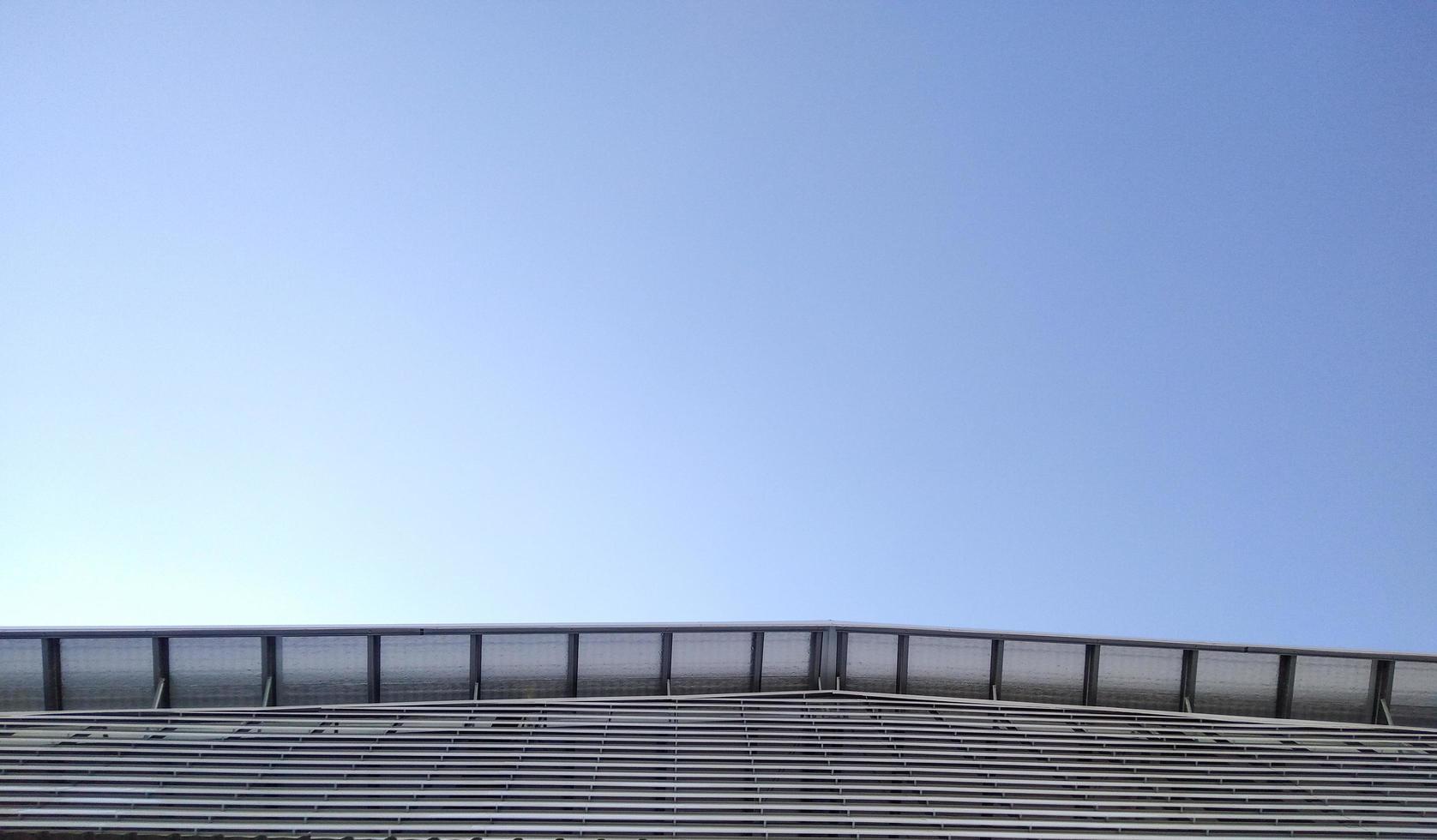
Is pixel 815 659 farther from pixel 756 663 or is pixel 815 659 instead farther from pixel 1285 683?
pixel 1285 683

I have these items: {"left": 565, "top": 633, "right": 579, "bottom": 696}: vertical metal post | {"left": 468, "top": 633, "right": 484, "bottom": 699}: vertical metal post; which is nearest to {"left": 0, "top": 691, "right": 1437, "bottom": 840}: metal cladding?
{"left": 468, "top": 633, "right": 484, "bottom": 699}: vertical metal post

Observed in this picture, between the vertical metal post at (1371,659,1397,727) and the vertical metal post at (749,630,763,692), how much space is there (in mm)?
11626

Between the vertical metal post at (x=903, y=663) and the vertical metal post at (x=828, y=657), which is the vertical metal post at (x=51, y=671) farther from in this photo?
the vertical metal post at (x=903, y=663)

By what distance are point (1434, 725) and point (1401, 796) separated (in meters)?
4.93

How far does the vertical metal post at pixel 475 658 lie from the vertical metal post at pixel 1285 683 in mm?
14993

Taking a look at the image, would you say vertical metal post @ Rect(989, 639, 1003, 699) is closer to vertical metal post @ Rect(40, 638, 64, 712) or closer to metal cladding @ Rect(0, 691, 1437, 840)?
metal cladding @ Rect(0, 691, 1437, 840)

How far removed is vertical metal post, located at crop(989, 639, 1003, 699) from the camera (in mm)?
17094

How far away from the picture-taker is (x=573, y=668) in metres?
16.7

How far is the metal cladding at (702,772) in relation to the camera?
442 inches

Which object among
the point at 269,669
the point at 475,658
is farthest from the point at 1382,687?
the point at 269,669

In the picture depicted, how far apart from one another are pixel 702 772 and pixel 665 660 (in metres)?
4.32

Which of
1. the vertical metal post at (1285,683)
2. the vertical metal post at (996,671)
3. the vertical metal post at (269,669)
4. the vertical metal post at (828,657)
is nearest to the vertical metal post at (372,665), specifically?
the vertical metal post at (269,669)

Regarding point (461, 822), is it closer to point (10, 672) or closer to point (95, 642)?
point (95, 642)

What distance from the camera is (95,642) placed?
52.0 feet
